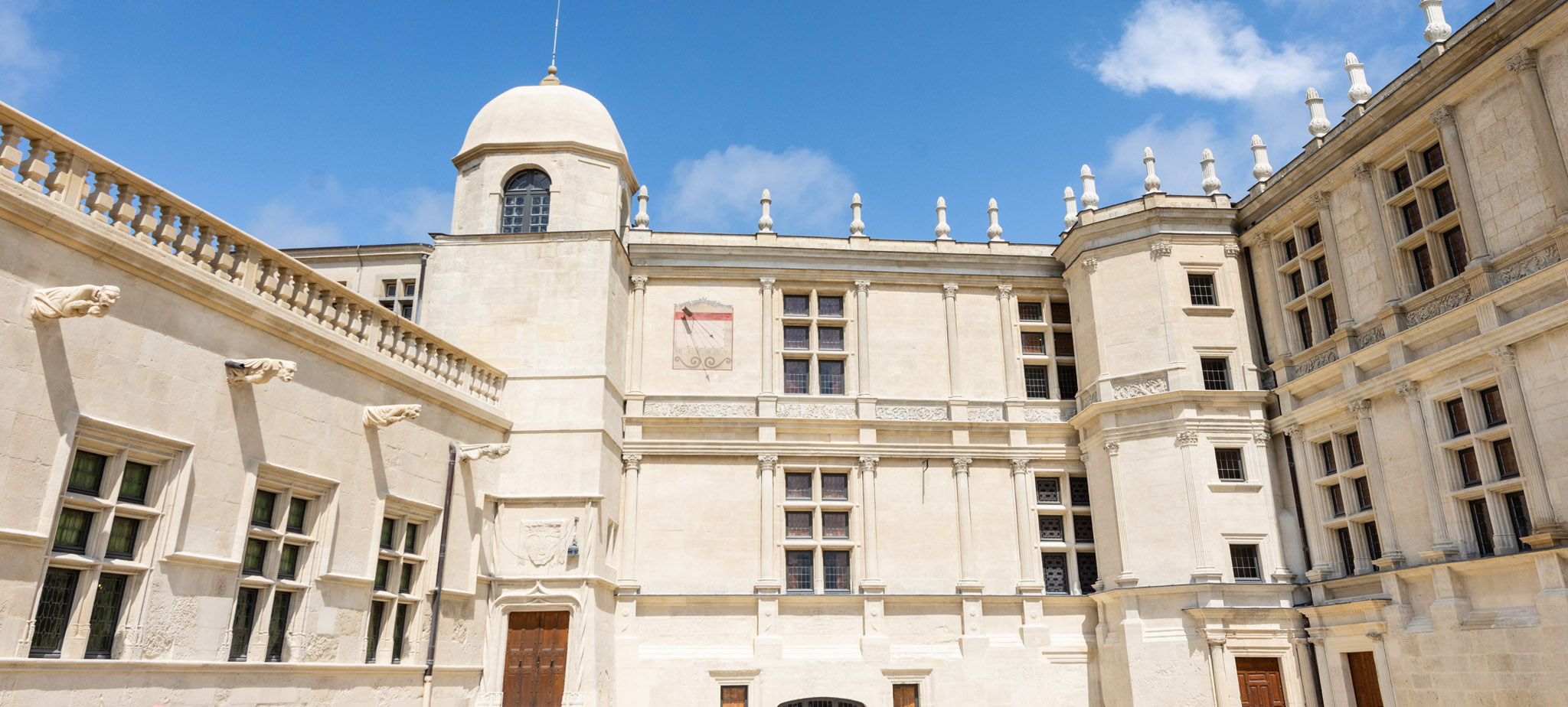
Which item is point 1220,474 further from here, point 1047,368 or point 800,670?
point 800,670

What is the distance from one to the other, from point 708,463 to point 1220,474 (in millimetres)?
9972

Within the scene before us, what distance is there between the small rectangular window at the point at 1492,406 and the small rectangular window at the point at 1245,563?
483 centimetres

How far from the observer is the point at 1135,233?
65.2 ft

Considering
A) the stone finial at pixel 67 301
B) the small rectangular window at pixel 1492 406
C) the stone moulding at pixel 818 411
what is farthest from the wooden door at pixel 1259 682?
the stone finial at pixel 67 301

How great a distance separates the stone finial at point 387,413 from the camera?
1291 cm

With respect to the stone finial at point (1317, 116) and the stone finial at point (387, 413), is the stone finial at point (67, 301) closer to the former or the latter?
the stone finial at point (387, 413)

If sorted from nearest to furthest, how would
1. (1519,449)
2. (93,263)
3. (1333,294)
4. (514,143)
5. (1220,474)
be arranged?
(93,263), (1519,449), (1333,294), (1220,474), (514,143)

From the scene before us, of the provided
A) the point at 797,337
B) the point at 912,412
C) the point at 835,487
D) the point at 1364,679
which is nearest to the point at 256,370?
the point at 835,487

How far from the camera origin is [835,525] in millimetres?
19766

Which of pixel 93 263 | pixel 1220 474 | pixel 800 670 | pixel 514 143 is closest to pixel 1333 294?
pixel 1220 474

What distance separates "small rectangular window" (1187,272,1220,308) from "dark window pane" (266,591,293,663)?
1686 centimetres

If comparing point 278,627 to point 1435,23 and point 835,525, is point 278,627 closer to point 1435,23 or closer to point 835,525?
point 835,525

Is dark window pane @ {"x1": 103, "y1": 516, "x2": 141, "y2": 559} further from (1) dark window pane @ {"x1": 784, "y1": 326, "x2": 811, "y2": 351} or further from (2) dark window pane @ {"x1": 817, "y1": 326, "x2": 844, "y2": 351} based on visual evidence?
(2) dark window pane @ {"x1": 817, "y1": 326, "x2": 844, "y2": 351}

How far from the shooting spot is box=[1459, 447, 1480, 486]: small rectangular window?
47.6 ft
